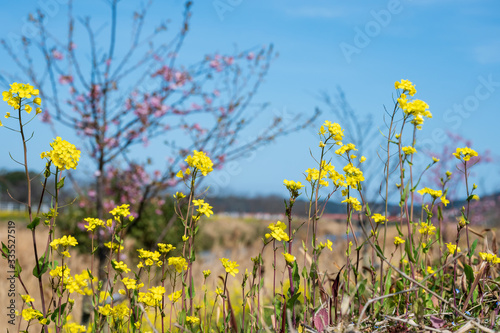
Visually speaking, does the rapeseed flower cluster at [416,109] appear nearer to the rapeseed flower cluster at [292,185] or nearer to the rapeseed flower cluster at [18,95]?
the rapeseed flower cluster at [292,185]

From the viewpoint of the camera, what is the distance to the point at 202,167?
1810 mm

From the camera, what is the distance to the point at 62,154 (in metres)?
1.65

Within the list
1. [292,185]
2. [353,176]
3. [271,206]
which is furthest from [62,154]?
[271,206]

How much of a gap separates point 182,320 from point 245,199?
21.2 meters

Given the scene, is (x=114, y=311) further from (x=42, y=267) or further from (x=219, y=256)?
(x=219, y=256)

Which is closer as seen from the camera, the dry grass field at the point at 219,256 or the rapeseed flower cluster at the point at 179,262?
the rapeseed flower cluster at the point at 179,262

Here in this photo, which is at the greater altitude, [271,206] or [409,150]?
[409,150]

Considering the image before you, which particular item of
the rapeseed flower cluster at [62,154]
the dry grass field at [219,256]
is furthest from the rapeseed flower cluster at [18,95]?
the dry grass field at [219,256]

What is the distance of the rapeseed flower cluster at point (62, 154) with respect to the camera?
164 cm

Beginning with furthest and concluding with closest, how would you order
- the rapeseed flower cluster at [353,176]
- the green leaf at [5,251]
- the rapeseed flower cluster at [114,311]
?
the rapeseed flower cluster at [353,176] < the rapeseed flower cluster at [114,311] < the green leaf at [5,251]

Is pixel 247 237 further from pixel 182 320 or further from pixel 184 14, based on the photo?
pixel 182 320

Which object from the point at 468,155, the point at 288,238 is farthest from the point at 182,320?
the point at 468,155

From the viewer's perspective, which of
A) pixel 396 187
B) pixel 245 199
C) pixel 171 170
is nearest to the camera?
pixel 396 187

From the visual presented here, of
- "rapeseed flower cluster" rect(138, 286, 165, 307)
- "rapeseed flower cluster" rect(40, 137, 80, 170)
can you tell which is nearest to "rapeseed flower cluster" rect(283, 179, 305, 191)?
"rapeseed flower cluster" rect(138, 286, 165, 307)
